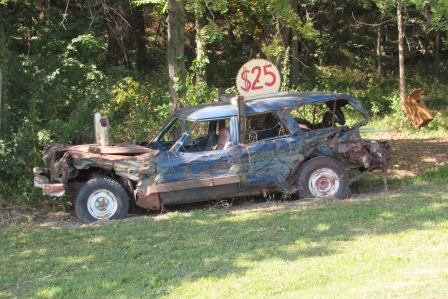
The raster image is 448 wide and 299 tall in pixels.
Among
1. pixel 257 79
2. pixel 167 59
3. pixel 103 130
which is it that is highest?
pixel 167 59

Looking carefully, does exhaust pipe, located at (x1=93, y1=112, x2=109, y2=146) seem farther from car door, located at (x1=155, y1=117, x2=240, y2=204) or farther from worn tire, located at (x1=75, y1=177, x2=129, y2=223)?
car door, located at (x1=155, y1=117, x2=240, y2=204)

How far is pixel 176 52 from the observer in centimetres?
1353

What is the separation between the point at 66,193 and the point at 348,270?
5.39 m

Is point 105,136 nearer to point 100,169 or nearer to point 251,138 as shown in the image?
point 100,169

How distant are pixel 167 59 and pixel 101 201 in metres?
7.22

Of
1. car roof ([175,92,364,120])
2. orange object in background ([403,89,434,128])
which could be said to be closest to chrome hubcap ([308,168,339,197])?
car roof ([175,92,364,120])

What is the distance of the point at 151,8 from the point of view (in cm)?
2206

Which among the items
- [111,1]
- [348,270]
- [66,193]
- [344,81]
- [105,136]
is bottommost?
[348,270]

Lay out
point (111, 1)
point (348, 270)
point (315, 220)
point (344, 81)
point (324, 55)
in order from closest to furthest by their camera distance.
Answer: point (348, 270)
point (315, 220)
point (111, 1)
point (344, 81)
point (324, 55)

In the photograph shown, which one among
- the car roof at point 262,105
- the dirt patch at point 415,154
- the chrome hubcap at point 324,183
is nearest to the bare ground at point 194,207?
the dirt patch at point 415,154

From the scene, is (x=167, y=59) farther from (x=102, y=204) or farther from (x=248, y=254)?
(x=248, y=254)

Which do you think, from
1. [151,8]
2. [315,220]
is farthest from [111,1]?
[315,220]

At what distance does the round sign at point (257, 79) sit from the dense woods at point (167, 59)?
147 cm

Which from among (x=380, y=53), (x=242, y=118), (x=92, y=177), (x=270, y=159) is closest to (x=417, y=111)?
(x=380, y=53)
